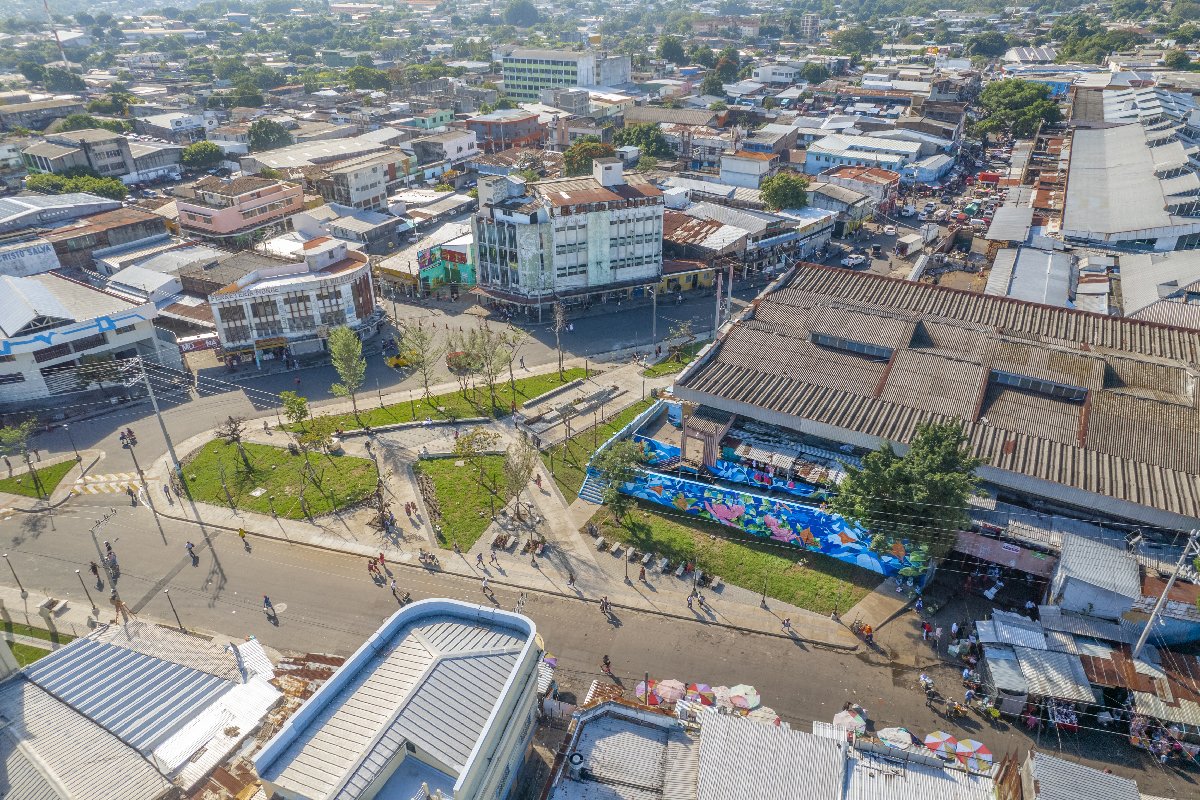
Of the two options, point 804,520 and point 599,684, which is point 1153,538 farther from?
point 599,684

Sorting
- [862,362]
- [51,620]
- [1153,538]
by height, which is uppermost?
[862,362]

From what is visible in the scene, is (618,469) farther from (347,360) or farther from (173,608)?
(173,608)

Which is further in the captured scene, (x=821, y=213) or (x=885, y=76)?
(x=885, y=76)

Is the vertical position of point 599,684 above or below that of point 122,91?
below

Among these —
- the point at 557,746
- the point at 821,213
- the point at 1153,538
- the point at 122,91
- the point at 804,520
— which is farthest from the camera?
the point at 122,91

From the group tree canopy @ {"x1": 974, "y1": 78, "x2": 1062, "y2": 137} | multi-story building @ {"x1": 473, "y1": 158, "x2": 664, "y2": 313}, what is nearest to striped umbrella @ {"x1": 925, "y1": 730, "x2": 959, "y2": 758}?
multi-story building @ {"x1": 473, "y1": 158, "x2": 664, "y2": 313}

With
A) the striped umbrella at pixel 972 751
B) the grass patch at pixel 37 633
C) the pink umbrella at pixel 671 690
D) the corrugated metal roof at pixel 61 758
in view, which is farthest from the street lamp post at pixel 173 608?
the striped umbrella at pixel 972 751

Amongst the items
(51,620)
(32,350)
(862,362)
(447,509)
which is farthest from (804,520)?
(32,350)
